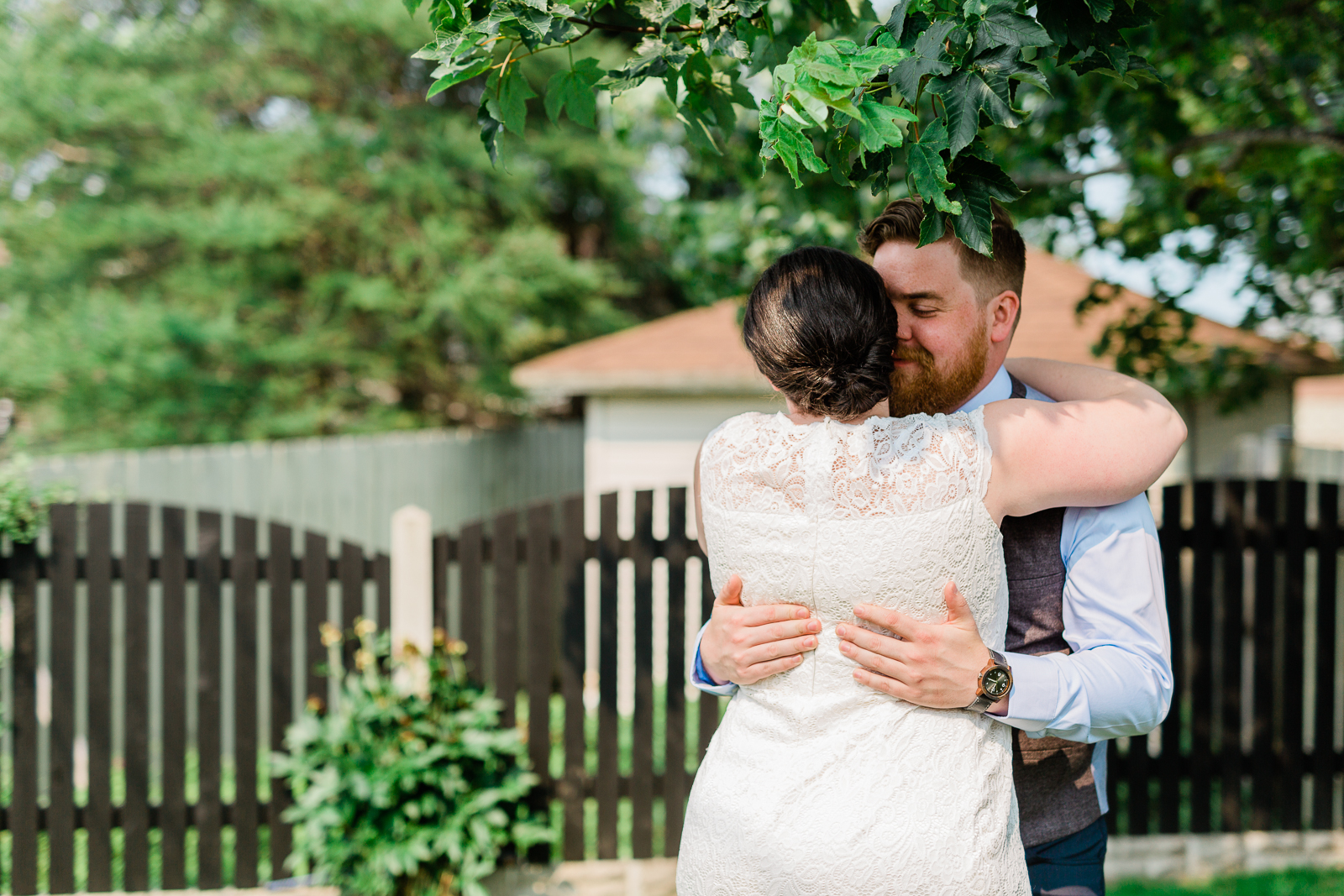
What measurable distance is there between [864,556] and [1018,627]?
512 millimetres

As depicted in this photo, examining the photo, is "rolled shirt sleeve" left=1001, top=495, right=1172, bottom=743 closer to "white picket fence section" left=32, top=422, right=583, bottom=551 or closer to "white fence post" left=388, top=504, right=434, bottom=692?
"white fence post" left=388, top=504, right=434, bottom=692

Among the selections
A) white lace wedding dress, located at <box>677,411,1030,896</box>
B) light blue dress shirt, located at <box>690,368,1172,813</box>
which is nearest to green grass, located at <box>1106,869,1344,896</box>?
light blue dress shirt, located at <box>690,368,1172,813</box>

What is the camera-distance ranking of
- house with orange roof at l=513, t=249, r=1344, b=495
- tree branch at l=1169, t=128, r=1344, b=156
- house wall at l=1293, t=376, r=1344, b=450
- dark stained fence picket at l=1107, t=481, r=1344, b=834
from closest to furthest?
tree branch at l=1169, t=128, r=1344, b=156, dark stained fence picket at l=1107, t=481, r=1344, b=834, house with orange roof at l=513, t=249, r=1344, b=495, house wall at l=1293, t=376, r=1344, b=450

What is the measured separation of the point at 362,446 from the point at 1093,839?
6.36 metres

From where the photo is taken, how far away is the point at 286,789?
3822 millimetres

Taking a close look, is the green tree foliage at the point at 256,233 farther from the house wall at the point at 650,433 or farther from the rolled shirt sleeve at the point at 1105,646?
the rolled shirt sleeve at the point at 1105,646

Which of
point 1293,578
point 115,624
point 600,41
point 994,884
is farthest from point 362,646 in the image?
point 600,41

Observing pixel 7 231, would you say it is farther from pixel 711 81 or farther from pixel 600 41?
pixel 711 81

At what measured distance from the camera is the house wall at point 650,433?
762 centimetres

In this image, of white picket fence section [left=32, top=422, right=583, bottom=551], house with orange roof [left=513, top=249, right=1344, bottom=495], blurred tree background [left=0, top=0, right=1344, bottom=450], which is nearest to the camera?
white picket fence section [left=32, top=422, right=583, bottom=551]

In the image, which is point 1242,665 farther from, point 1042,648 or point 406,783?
point 406,783

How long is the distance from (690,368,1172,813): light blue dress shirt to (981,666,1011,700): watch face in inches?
0.7

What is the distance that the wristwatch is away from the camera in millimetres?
1378

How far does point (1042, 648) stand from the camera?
1.65m
